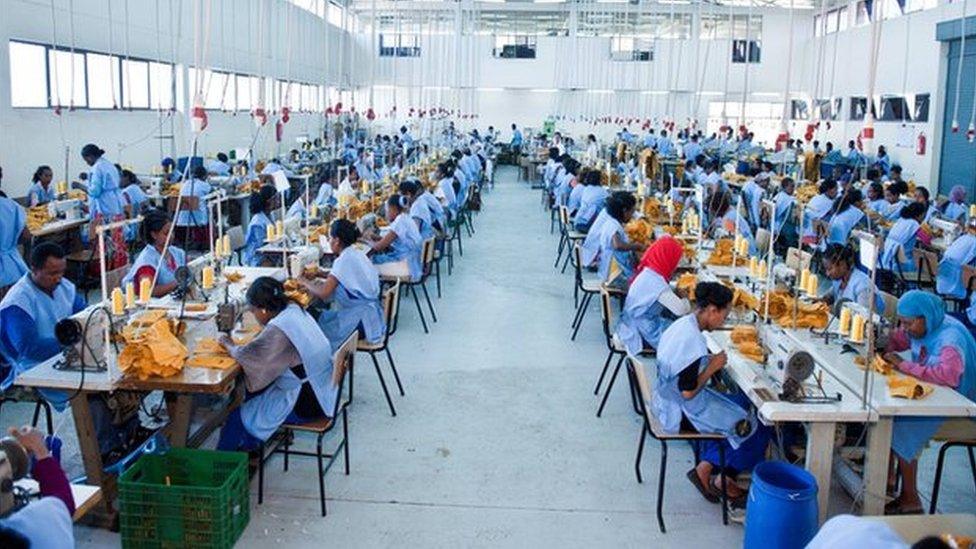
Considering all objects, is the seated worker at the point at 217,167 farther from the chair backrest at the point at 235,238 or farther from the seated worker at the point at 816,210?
the seated worker at the point at 816,210

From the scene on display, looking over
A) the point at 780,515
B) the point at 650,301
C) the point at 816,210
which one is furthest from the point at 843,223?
the point at 780,515

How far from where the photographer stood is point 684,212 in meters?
9.41

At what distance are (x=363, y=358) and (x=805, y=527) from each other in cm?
414

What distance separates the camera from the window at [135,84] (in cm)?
1384

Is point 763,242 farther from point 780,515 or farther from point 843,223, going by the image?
point 780,515

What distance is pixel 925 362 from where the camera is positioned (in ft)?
14.1

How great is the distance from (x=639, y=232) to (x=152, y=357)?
5178 mm

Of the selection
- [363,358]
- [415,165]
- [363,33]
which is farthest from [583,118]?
[363,358]

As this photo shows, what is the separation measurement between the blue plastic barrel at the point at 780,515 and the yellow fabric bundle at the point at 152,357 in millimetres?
2695

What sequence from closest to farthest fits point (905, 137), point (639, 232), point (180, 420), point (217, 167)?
point (180, 420) < point (639, 232) < point (217, 167) < point (905, 137)

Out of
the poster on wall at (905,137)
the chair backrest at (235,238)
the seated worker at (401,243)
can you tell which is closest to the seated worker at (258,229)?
the chair backrest at (235,238)

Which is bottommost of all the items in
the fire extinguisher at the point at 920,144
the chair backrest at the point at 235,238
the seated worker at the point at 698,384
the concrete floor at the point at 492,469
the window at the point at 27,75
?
the concrete floor at the point at 492,469

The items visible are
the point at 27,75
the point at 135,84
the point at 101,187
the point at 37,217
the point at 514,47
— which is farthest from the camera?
the point at 514,47

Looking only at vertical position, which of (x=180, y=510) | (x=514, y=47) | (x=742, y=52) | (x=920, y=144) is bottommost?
(x=180, y=510)
